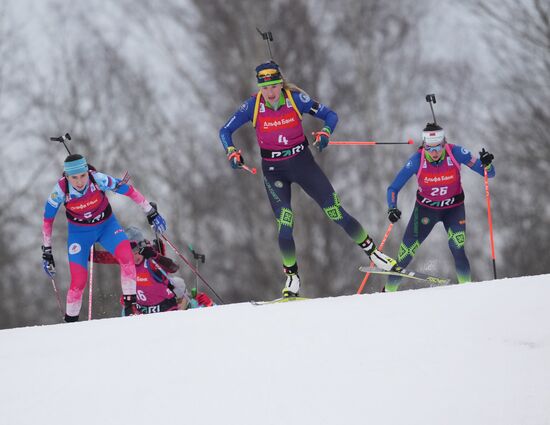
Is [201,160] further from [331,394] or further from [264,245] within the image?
[331,394]

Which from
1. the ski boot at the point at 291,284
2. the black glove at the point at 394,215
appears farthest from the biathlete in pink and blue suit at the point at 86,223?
the black glove at the point at 394,215

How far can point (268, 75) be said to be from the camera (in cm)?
636

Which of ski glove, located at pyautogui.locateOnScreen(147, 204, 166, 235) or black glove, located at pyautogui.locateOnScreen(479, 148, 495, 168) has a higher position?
black glove, located at pyautogui.locateOnScreen(479, 148, 495, 168)

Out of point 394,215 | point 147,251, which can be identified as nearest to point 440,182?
point 394,215

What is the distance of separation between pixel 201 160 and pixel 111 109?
2349 millimetres

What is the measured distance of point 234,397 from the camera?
3.24m

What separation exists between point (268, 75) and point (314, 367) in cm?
335

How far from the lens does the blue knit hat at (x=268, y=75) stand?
6352 mm

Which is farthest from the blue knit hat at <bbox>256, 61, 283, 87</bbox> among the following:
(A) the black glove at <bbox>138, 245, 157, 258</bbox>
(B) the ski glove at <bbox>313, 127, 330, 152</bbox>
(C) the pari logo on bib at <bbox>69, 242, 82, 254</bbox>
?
(A) the black glove at <bbox>138, 245, 157, 258</bbox>

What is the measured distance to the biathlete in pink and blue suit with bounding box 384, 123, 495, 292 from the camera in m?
7.45

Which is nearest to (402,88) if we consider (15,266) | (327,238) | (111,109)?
(327,238)

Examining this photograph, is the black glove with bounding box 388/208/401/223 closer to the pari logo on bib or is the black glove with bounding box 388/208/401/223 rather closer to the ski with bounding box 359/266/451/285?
the ski with bounding box 359/266/451/285

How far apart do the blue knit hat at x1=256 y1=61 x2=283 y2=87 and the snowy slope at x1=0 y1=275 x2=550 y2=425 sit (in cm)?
223

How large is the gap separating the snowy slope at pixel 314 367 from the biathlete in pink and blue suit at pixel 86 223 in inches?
96.5
